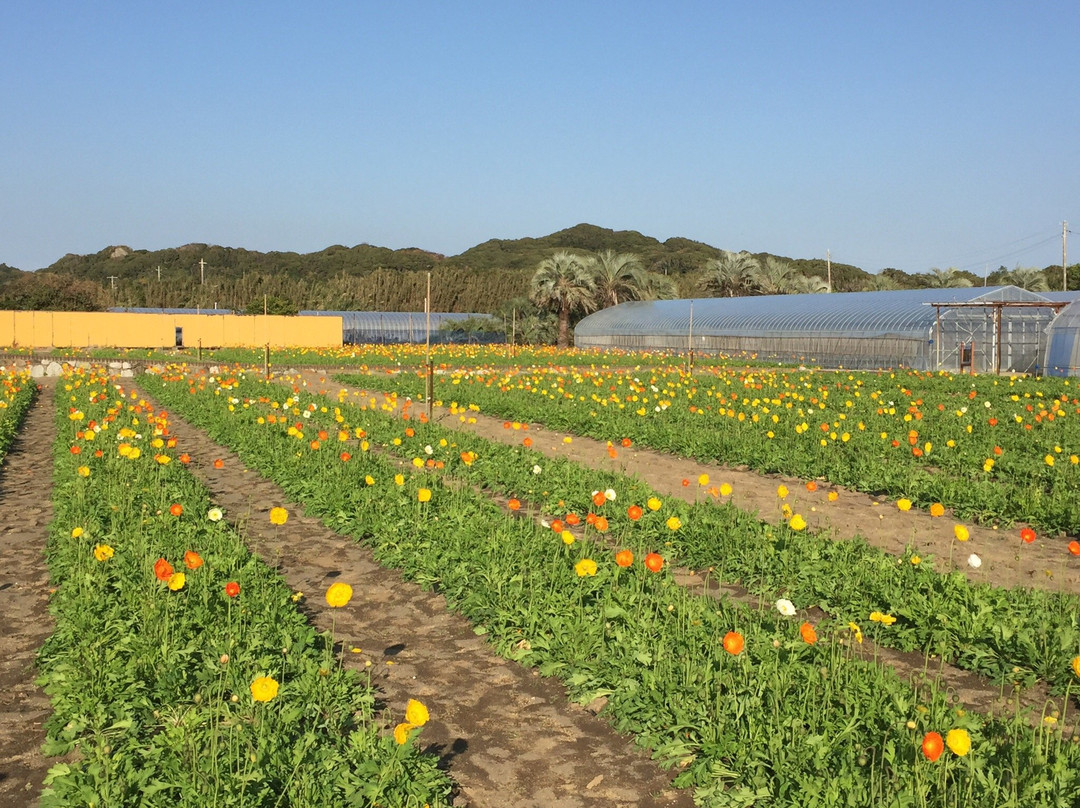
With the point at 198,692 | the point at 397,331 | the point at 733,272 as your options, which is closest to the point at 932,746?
the point at 198,692

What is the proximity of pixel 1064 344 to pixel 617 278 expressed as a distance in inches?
1190

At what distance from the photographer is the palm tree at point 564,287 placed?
54844mm

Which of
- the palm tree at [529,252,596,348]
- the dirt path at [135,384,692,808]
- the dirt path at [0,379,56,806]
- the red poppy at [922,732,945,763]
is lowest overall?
the dirt path at [135,384,692,808]

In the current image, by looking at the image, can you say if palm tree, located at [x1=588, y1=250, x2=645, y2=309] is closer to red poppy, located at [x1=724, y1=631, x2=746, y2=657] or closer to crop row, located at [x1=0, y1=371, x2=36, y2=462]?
crop row, located at [x1=0, y1=371, x2=36, y2=462]

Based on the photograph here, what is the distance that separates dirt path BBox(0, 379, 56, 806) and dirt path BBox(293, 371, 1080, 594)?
5016 millimetres

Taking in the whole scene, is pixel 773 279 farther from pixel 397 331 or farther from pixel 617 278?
pixel 397 331

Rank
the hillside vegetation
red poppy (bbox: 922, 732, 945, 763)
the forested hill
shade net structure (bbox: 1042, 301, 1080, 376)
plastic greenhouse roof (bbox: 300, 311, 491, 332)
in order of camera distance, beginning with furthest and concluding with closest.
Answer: the forested hill, the hillside vegetation, plastic greenhouse roof (bbox: 300, 311, 491, 332), shade net structure (bbox: 1042, 301, 1080, 376), red poppy (bbox: 922, 732, 945, 763)

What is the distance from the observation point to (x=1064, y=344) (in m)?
30.0

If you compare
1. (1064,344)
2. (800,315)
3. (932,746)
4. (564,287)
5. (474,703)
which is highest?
(564,287)

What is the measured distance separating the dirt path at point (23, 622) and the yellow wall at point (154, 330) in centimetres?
4006

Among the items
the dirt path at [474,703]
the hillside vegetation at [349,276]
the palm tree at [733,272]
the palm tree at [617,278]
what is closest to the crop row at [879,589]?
the dirt path at [474,703]

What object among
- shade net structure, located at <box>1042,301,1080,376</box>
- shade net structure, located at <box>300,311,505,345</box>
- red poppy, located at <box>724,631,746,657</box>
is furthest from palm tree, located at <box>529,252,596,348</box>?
red poppy, located at <box>724,631,746,657</box>

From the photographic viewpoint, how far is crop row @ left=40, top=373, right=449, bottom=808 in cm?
388

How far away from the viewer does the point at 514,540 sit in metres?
7.46
